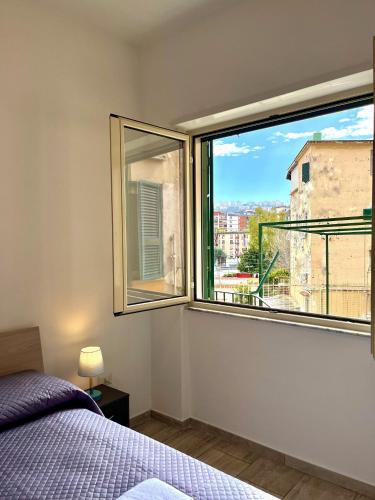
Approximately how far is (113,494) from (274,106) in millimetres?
2192

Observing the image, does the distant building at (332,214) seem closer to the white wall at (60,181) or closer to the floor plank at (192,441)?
the floor plank at (192,441)

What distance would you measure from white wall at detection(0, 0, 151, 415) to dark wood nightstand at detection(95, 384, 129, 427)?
26 centimetres

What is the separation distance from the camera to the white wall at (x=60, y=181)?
2.31 metres

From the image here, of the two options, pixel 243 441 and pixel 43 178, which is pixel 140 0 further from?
pixel 243 441

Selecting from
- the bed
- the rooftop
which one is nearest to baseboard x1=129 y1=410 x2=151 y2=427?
the bed

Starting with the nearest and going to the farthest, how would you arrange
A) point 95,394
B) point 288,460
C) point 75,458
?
1. point 75,458
2. point 288,460
3. point 95,394

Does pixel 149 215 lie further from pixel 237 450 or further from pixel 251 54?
pixel 237 450

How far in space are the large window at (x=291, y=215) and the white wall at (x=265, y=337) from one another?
0.72 feet

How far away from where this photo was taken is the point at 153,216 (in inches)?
110

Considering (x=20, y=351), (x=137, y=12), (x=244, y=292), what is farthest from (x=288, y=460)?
(x=137, y=12)

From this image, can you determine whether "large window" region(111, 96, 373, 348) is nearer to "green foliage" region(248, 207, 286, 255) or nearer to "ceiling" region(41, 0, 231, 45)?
"green foliage" region(248, 207, 286, 255)

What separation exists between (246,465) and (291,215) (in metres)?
1.58

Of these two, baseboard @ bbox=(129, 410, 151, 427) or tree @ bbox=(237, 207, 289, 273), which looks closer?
tree @ bbox=(237, 207, 289, 273)

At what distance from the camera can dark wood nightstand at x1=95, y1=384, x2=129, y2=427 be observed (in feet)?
7.98
